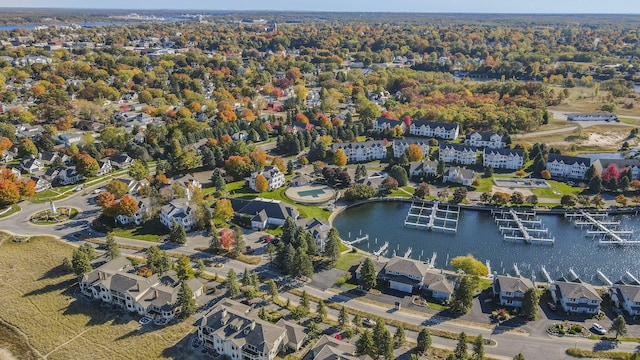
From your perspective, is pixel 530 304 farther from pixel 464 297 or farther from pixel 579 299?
pixel 464 297

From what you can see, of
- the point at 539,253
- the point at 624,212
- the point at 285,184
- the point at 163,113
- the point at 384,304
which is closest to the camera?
the point at 384,304

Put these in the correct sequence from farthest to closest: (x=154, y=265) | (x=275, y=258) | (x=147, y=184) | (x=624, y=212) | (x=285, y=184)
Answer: (x=285, y=184), (x=147, y=184), (x=624, y=212), (x=275, y=258), (x=154, y=265)

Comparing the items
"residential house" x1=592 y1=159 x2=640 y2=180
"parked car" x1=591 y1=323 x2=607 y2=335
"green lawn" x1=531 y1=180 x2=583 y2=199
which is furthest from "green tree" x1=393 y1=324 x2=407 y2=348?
"residential house" x1=592 y1=159 x2=640 y2=180

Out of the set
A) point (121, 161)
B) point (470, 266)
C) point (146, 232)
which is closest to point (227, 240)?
point (146, 232)

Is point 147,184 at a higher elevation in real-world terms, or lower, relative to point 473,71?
lower

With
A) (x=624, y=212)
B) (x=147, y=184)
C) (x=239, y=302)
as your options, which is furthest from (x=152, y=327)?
(x=624, y=212)

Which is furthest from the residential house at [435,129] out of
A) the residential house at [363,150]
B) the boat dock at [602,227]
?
the boat dock at [602,227]

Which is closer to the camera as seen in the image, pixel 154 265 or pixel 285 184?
pixel 154 265

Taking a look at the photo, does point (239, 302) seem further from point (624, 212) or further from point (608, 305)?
point (624, 212)
